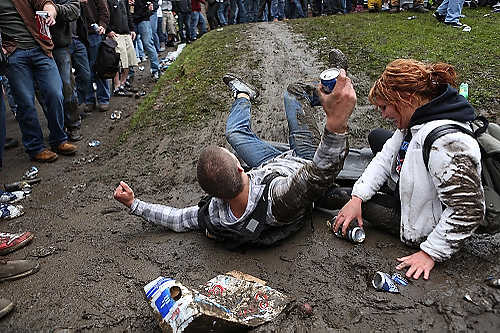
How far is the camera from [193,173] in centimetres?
479

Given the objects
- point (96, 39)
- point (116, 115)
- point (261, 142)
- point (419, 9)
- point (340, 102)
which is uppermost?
point (340, 102)

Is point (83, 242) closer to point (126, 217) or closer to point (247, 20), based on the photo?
point (126, 217)

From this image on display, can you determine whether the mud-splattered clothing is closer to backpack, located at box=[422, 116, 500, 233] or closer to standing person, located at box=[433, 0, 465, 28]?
backpack, located at box=[422, 116, 500, 233]

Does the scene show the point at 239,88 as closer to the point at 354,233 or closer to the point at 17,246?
the point at 354,233

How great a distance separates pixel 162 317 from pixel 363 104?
4287mm

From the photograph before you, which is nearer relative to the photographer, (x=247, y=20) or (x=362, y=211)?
(x=362, y=211)

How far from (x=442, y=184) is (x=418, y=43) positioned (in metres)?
6.14

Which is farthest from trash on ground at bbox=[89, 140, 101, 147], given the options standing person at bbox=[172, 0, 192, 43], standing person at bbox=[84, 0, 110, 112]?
standing person at bbox=[172, 0, 192, 43]

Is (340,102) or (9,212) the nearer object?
(340,102)

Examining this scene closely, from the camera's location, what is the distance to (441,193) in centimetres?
245

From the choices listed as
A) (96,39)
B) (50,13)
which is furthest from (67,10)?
(96,39)

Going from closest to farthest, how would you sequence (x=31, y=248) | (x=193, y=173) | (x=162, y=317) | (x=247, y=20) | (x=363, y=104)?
(x=162, y=317) → (x=31, y=248) → (x=193, y=173) → (x=363, y=104) → (x=247, y=20)

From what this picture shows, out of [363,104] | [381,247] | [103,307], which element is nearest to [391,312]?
[381,247]

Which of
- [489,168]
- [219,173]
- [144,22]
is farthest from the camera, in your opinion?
[144,22]
